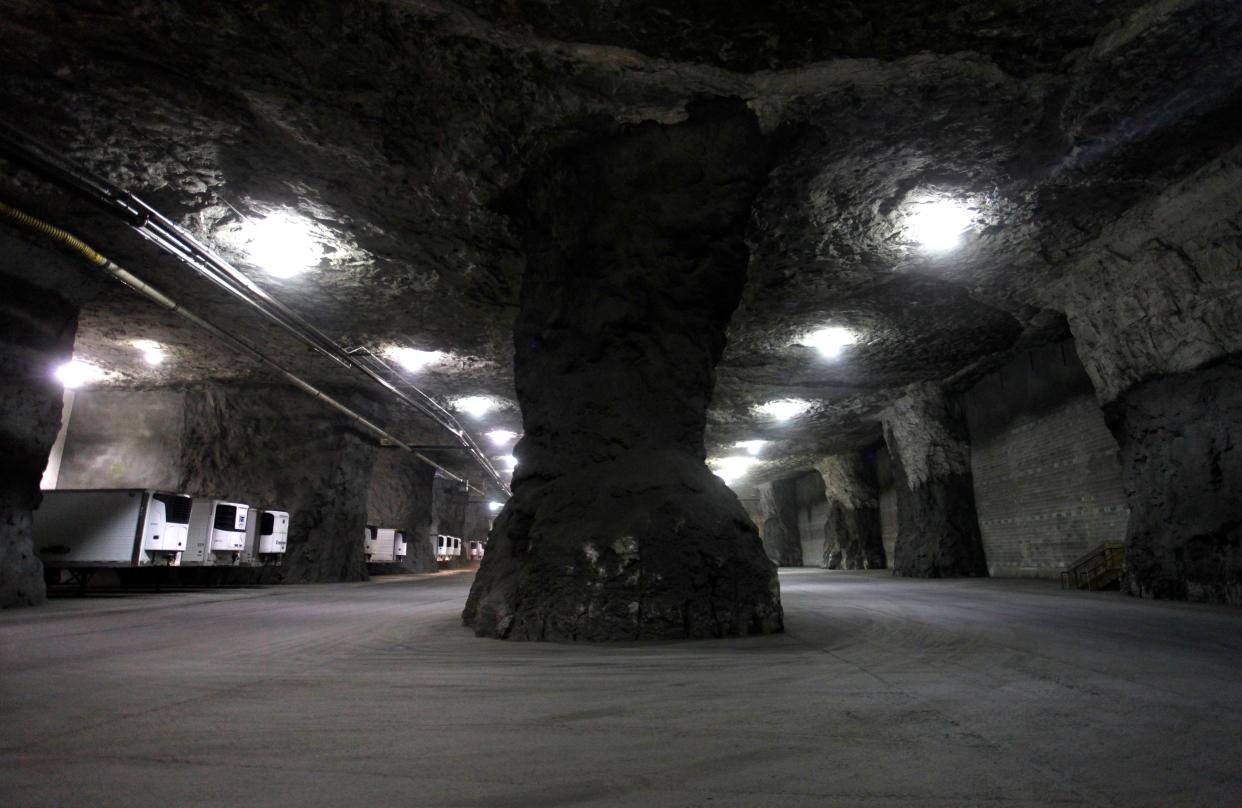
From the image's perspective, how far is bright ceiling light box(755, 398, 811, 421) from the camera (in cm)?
1683

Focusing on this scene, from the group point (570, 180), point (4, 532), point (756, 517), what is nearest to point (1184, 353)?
point (570, 180)

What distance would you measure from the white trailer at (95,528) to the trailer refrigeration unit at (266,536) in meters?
2.78

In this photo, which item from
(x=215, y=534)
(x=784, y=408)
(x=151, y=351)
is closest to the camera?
(x=151, y=351)

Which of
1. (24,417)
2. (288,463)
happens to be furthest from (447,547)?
(24,417)

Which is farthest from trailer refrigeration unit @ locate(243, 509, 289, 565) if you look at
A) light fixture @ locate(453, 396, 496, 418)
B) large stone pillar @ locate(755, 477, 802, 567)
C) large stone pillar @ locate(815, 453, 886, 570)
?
large stone pillar @ locate(755, 477, 802, 567)

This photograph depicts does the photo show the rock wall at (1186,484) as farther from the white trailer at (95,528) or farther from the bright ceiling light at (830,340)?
the white trailer at (95,528)

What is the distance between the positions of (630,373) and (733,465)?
20.8 meters

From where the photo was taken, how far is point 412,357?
13344mm

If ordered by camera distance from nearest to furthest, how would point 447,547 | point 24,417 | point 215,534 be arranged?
point 24,417
point 215,534
point 447,547

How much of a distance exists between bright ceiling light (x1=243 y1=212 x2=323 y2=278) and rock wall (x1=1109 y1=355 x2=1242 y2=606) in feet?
37.1

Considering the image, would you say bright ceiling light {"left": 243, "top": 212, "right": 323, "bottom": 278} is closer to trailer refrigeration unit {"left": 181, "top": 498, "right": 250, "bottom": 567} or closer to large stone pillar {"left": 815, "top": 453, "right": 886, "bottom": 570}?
trailer refrigeration unit {"left": 181, "top": 498, "right": 250, "bottom": 567}

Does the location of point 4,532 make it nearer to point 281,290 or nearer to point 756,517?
point 281,290

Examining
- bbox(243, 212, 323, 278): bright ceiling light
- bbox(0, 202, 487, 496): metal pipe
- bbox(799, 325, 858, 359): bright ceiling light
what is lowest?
bbox(0, 202, 487, 496): metal pipe

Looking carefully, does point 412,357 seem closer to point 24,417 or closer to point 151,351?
point 151,351
